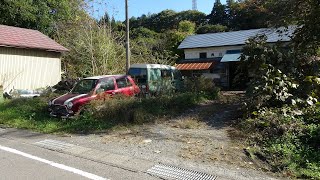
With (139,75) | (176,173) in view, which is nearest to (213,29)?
(139,75)

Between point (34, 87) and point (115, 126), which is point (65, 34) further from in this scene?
point (115, 126)

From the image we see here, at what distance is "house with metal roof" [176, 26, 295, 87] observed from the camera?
93.6 ft

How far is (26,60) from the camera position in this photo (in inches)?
744

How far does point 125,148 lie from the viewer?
754cm

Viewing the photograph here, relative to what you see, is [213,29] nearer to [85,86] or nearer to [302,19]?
[302,19]

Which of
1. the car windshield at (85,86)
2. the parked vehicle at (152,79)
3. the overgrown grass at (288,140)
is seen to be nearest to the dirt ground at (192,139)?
the overgrown grass at (288,140)

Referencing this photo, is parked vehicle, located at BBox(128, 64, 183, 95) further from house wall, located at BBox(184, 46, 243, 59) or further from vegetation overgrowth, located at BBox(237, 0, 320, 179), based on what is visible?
house wall, located at BBox(184, 46, 243, 59)

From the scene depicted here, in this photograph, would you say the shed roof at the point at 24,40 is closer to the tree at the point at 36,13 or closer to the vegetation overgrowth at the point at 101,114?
the tree at the point at 36,13

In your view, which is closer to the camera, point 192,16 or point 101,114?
point 101,114

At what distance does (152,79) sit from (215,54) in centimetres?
1792

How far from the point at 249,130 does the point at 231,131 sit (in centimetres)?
55

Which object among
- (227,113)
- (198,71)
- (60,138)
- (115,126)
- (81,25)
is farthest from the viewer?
(198,71)

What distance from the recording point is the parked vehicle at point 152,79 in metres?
14.0

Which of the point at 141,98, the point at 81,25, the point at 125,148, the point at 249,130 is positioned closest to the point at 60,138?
the point at 125,148
